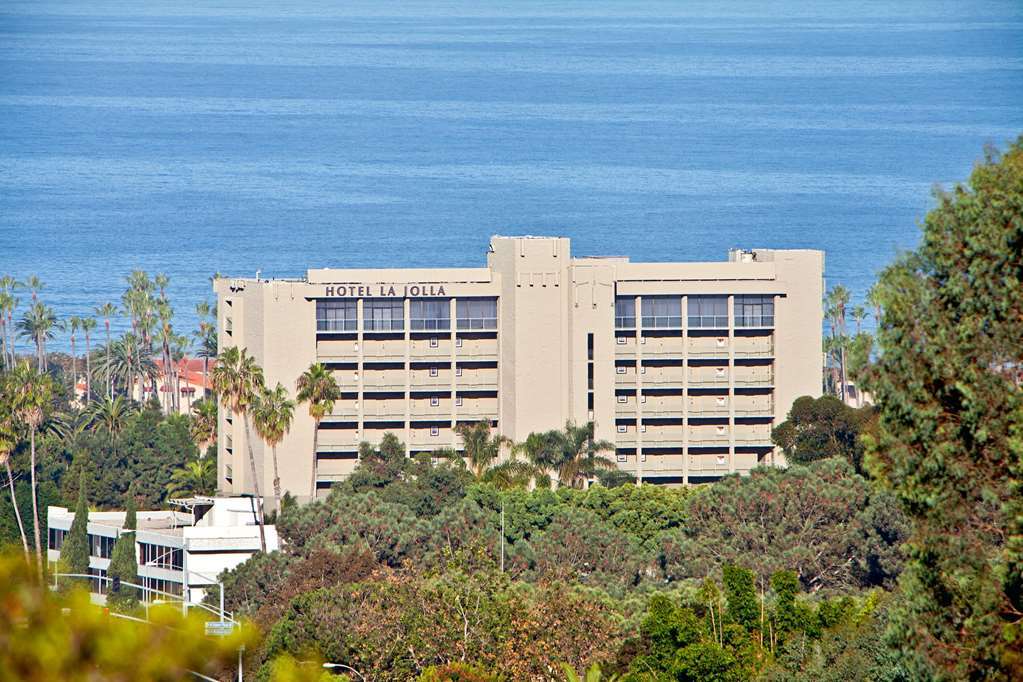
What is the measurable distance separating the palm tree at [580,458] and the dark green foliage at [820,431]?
9.12 metres

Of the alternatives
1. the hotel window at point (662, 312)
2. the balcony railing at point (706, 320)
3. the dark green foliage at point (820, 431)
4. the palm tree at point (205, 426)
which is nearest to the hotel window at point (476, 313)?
the hotel window at point (662, 312)

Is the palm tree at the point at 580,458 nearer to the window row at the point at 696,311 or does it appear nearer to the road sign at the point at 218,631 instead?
the window row at the point at 696,311

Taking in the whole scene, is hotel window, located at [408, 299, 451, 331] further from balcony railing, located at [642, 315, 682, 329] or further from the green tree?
the green tree

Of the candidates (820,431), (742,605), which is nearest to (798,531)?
(820,431)

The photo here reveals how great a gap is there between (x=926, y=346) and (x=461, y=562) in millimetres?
39209

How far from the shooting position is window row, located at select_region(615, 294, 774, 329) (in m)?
116

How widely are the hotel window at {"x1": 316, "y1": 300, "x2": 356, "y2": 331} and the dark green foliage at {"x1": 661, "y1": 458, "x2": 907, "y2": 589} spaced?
35470mm

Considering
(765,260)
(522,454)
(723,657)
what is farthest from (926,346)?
(765,260)

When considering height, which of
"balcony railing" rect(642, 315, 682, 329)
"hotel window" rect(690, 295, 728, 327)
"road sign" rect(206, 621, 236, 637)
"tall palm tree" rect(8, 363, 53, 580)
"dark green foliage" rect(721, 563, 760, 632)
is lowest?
"dark green foliage" rect(721, 563, 760, 632)

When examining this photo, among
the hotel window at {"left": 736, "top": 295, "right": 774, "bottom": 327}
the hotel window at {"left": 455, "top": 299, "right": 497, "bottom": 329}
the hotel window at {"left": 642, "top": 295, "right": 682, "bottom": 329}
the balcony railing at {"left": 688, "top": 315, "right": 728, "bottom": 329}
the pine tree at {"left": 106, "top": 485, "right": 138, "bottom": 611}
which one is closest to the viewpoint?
the pine tree at {"left": 106, "top": 485, "right": 138, "bottom": 611}

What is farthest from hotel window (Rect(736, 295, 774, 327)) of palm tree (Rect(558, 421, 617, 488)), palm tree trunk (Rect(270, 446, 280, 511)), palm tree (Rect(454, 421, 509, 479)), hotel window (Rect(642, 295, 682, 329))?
palm tree trunk (Rect(270, 446, 280, 511))

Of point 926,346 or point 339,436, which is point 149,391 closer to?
point 339,436

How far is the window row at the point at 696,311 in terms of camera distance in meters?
116

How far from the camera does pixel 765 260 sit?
11738 cm
